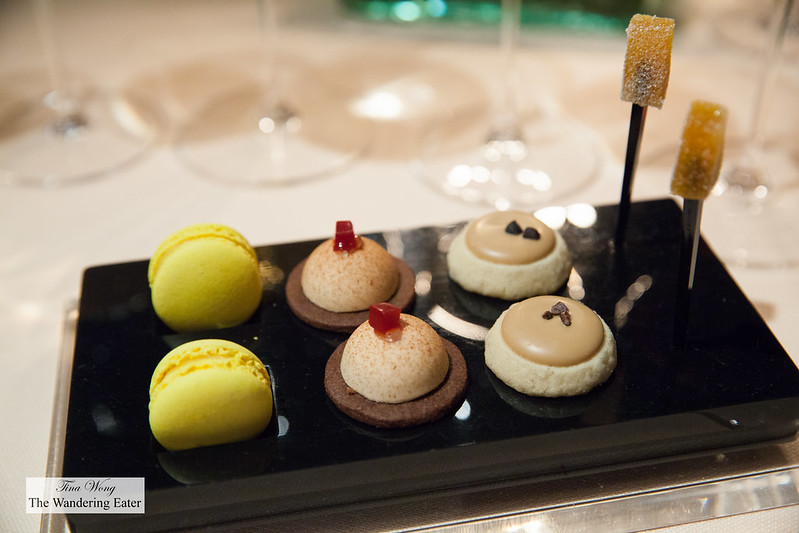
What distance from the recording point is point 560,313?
964 mm

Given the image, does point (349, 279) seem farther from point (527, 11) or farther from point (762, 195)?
point (527, 11)

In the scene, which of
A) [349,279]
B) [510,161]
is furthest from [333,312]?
[510,161]

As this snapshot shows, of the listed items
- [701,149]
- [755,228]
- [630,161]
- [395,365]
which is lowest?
[755,228]

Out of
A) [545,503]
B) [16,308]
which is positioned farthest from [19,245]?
[545,503]

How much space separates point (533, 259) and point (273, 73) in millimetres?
909

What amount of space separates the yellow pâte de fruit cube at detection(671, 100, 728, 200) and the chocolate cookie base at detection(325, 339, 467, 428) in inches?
12.6

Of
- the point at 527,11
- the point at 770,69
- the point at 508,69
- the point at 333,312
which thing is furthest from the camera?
the point at 527,11

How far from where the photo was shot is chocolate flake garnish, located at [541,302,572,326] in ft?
3.14

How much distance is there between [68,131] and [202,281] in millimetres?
940

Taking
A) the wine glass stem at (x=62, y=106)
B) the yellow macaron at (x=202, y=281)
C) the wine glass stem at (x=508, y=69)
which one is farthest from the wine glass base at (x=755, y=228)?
the wine glass stem at (x=62, y=106)

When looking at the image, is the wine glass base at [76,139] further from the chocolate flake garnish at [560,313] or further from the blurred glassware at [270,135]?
the chocolate flake garnish at [560,313]

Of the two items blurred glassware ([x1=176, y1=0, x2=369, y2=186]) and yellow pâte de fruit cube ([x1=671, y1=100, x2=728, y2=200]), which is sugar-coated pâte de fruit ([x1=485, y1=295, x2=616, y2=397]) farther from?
blurred glassware ([x1=176, y1=0, x2=369, y2=186])

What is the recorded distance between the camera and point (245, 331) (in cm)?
106

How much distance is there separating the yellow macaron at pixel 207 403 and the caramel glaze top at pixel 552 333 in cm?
28
